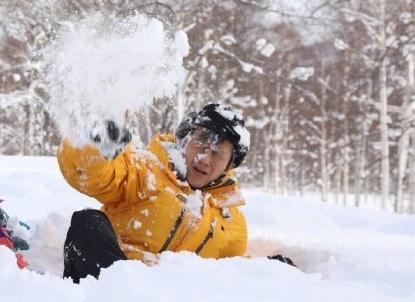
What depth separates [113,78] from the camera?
1732 millimetres

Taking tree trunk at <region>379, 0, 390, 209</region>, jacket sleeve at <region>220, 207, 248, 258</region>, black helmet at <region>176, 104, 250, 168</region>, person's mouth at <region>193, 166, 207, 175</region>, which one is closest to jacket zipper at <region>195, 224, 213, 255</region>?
jacket sleeve at <region>220, 207, 248, 258</region>

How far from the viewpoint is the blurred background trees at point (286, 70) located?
26.5 ft

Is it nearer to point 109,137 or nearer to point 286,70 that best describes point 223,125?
point 109,137

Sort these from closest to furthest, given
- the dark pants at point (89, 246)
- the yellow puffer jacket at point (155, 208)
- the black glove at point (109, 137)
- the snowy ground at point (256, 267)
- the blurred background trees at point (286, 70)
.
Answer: the snowy ground at point (256, 267) → the black glove at point (109, 137) → the dark pants at point (89, 246) → the yellow puffer jacket at point (155, 208) → the blurred background trees at point (286, 70)

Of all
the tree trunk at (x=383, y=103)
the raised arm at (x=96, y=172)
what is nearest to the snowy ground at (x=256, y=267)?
the raised arm at (x=96, y=172)

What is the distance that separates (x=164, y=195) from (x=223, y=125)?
44 centimetres

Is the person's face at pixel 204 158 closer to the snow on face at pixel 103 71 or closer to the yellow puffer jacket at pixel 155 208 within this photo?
the yellow puffer jacket at pixel 155 208

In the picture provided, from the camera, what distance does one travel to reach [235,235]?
2.70 metres

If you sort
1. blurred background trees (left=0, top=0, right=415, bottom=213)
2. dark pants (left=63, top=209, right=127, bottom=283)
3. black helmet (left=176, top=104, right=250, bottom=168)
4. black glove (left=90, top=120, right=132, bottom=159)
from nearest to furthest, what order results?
black glove (left=90, top=120, right=132, bottom=159)
dark pants (left=63, top=209, right=127, bottom=283)
black helmet (left=176, top=104, right=250, bottom=168)
blurred background trees (left=0, top=0, right=415, bottom=213)

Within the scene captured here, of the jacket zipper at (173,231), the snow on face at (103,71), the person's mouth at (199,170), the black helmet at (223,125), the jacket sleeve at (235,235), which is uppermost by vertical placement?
the snow on face at (103,71)

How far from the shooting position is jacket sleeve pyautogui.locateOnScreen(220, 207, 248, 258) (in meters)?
2.65

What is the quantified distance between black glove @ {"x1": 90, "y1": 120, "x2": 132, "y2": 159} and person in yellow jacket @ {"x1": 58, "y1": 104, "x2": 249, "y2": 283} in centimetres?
11

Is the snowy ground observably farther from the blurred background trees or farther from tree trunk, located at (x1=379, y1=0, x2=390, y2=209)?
tree trunk, located at (x1=379, y1=0, x2=390, y2=209)

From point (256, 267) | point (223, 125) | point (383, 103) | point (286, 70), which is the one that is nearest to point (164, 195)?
point (223, 125)
